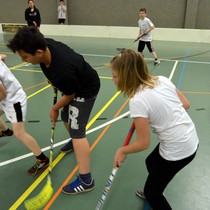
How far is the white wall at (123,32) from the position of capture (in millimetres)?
11312

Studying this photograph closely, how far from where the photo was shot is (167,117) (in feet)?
4.98

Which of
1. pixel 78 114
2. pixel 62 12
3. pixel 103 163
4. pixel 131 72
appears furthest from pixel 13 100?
pixel 62 12

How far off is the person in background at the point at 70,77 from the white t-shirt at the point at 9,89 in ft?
1.41

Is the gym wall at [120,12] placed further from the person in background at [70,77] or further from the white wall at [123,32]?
the person in background at [70,77]

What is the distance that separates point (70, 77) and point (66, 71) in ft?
0.18

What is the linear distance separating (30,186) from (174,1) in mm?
12286

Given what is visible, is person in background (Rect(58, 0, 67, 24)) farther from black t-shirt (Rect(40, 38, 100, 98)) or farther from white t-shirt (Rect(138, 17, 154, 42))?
black t-shirt (Rect(40, 38, 100, 98))

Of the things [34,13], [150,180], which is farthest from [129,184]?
[34,13]

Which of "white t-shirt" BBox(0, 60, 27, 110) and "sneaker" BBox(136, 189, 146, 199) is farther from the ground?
"white t-shirt" BBox(0, 60, 27, 110)

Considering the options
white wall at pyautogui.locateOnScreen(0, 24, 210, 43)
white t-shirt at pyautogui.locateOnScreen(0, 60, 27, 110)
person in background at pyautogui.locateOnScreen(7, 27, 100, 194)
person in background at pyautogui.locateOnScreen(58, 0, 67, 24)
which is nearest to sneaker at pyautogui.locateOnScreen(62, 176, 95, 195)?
person in background at pyautogui.locateOnScreen(7, 27, 100, 194)

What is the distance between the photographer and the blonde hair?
147cm

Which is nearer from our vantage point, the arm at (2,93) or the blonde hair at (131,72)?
the blonde hair at (131,72)

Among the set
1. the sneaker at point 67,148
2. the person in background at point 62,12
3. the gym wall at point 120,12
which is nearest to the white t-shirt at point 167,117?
the sneaker at point 67,148

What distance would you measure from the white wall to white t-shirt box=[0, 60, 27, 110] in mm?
10497
